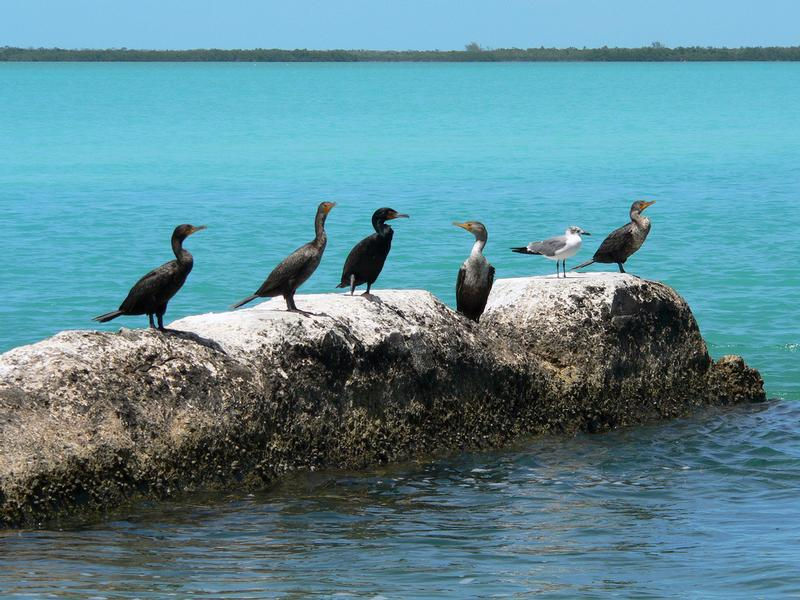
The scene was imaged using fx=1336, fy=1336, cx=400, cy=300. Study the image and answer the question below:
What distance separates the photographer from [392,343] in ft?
36.2

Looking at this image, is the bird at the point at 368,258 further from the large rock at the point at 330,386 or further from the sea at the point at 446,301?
the sea at the point at 446,301

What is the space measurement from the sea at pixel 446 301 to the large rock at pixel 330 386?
25 centimetres

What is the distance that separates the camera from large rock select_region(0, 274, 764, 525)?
30.4 ft

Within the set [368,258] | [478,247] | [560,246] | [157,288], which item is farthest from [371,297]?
[560,246]

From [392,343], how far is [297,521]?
1921mm

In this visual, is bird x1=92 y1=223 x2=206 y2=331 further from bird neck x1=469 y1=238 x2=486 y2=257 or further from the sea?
bird neck x1=469 y1=238 x2=486 y2=257

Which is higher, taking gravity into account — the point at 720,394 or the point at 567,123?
the point at 567,123

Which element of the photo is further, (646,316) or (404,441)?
(646,316)

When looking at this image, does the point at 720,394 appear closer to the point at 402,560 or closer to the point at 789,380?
the point at 789,380

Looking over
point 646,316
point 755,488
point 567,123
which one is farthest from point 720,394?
point 567,123

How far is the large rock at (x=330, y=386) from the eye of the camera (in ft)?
30.4

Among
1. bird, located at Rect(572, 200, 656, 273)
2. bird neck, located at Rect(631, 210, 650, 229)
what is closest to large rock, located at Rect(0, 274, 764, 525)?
bird, located at Rect(572, 200, 656, 273)

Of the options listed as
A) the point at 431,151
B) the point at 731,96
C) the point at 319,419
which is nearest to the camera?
the point at 319,419

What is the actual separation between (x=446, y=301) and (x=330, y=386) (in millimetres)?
10887
